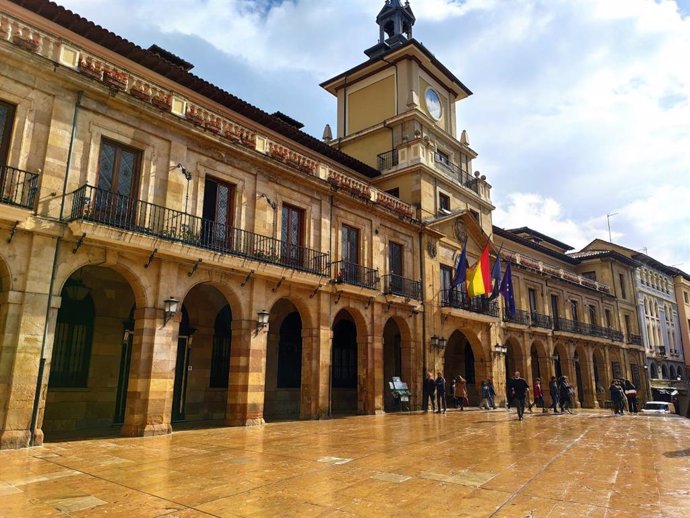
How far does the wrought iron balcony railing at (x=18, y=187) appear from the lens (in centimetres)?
1011

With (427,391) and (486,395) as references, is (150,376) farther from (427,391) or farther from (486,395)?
(486,395)

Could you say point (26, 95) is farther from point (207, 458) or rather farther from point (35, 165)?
point (207, 458)

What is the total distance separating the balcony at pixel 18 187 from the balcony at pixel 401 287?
12.6 meters

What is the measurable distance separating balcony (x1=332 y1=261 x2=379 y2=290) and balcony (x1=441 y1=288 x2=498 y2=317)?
4.77 m

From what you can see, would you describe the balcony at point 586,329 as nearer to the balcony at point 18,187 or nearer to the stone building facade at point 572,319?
the stone building facade at point 572,319

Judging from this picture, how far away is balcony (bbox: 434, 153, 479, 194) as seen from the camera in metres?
25.0

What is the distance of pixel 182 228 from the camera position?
43.3ft

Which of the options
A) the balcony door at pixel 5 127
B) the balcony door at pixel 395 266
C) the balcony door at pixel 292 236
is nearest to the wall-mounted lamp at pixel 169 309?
the balcony door at pixel 292 236

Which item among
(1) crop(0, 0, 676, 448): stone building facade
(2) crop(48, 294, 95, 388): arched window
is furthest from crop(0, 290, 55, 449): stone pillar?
(2) crop(48, 294, 95, 388): arched window

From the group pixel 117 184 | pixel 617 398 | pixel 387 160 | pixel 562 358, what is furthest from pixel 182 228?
pixel 562 358

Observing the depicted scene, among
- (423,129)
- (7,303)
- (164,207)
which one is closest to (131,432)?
(7,303)

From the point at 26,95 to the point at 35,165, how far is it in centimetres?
162

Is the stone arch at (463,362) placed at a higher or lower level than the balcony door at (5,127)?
lower

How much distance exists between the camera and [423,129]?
25.7m
